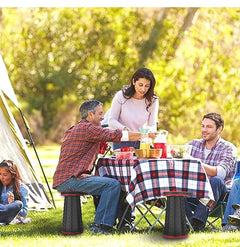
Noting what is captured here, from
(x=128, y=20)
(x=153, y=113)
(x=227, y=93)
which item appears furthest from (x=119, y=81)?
(x=153, y=113)

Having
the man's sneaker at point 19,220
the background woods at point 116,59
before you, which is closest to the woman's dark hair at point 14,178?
the man's sneaker at point 19,220

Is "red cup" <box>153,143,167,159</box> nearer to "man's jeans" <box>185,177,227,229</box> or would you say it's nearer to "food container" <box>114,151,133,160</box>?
"food container" <box>114,151,133,160</box>

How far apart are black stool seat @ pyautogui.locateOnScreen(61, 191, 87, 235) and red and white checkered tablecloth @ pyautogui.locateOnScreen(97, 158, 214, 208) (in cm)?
45

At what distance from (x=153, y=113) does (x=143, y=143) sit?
29.6 inches

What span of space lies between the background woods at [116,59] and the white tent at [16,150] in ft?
31.8

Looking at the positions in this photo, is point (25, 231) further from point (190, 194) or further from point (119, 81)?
point (119, 81)

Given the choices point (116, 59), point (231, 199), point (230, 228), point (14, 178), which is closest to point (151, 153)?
point (231, 199)

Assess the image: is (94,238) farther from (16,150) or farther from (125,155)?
(16,150)

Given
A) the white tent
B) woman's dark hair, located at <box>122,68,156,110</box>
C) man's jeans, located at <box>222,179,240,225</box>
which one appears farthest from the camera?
the white tent

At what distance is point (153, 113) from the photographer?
4.46 meters

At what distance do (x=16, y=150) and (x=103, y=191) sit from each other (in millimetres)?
1443

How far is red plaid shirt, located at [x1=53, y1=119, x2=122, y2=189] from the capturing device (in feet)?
12.9

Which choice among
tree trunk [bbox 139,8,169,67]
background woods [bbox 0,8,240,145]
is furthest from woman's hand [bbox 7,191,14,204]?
tree trunk [bbox 139,8,169,67]

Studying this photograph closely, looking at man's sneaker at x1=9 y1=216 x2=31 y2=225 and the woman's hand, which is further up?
the woman's hand
